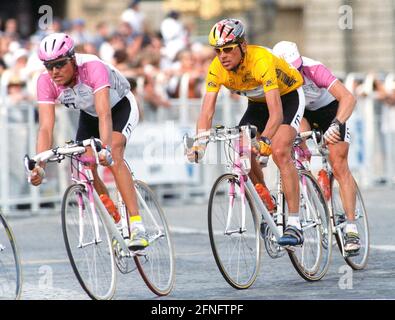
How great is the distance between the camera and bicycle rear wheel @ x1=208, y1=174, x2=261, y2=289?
9203 millimetres

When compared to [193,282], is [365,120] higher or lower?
higher

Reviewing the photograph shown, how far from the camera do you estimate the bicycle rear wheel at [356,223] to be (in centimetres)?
1057

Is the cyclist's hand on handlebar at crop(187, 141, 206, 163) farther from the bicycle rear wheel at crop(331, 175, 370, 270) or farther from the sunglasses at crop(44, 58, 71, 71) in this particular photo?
the bicycle rear wheel at crop(331, 175, 370, 270)

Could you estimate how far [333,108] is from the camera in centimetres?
1094

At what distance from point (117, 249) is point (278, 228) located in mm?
1359

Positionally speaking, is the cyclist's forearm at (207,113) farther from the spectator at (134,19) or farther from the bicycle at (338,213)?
the spectator at (134,19)

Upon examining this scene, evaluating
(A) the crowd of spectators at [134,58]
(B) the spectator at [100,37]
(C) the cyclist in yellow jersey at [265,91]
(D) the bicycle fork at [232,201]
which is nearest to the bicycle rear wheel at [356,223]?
(C) the cyclist in yellow jersey at [265,91]

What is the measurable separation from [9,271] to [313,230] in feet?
9.51

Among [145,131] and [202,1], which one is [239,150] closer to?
[145,131]

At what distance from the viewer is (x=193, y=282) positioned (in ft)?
33.1

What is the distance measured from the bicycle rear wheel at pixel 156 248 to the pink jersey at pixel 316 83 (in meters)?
1.83

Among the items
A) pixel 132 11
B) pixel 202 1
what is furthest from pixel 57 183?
pixel 202 1

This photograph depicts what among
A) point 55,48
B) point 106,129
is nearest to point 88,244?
point 106,129

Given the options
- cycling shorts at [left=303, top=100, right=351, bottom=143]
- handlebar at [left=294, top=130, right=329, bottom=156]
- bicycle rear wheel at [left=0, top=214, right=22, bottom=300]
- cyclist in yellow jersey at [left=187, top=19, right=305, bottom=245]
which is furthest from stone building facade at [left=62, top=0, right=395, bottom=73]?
bicycle rear wheel at [left=0, top=214, right=22, bottom=300]
